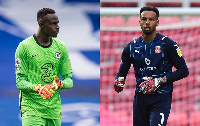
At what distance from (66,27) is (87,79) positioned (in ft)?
2.80

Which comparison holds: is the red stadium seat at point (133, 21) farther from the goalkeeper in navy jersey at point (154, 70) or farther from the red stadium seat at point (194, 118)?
the goalkeeper in navy jersey at point (154, 70)

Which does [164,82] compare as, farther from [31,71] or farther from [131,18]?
[131,18]

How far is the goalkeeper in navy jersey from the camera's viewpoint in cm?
634

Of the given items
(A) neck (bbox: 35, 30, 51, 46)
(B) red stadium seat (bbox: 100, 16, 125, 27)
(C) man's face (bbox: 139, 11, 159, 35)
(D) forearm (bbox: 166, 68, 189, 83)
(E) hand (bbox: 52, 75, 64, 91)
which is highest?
(B) red stadium seat (bbox: 100, 16, 125, 27)

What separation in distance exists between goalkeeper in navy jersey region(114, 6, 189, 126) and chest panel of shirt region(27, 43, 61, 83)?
99 centimetres

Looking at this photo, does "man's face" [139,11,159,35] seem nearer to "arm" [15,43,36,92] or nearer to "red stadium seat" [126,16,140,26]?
"arm" [15,43,36,92]

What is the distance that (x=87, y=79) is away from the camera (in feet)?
29.1

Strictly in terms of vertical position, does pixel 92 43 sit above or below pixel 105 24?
below

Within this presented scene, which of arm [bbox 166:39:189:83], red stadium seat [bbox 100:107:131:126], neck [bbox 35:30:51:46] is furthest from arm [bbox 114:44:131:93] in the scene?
red stadium seat [bbox 100:107:131:126]

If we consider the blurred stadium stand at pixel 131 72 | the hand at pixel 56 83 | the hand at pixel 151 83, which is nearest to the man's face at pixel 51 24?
the hand at pixel 56 83

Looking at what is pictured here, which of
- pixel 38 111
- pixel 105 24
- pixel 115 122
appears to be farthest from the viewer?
A: pixel 105 24

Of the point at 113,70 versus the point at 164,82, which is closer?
the point at 164,82

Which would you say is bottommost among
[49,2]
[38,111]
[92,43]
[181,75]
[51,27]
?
[38,111]

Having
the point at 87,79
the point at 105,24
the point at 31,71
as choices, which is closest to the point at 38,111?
the point at 31,71
